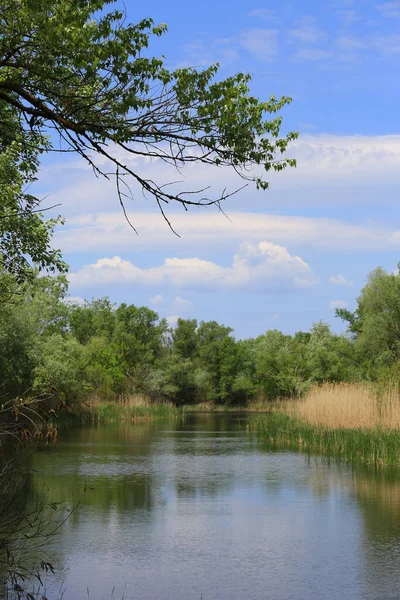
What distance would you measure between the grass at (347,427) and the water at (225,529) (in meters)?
1.21

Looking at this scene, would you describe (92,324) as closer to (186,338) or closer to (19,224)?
(186,338)

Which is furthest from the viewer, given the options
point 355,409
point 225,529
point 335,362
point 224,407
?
point 224,407

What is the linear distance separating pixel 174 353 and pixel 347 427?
54434mm

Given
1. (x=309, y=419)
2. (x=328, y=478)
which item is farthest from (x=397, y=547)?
(x=309, y=419)

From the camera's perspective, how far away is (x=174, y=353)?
260 feet

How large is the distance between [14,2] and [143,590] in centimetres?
708

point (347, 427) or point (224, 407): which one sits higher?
point (224, 407)

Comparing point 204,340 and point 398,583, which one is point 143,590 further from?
point 204,340

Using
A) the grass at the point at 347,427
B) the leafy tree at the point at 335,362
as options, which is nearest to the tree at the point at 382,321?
the leafy tree at the point at 335,362

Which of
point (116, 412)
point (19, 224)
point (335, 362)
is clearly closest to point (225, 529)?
point (19, 224)

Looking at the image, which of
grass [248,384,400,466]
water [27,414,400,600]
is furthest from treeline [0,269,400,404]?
water [27,414,400,600]

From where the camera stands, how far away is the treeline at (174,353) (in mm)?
36938

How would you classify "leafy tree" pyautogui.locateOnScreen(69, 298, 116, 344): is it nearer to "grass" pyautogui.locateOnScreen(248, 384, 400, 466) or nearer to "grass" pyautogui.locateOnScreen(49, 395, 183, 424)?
"grass" pyautogui.locateOnScreen(49, 395, 183, 424)

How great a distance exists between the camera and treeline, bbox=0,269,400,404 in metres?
36.9
